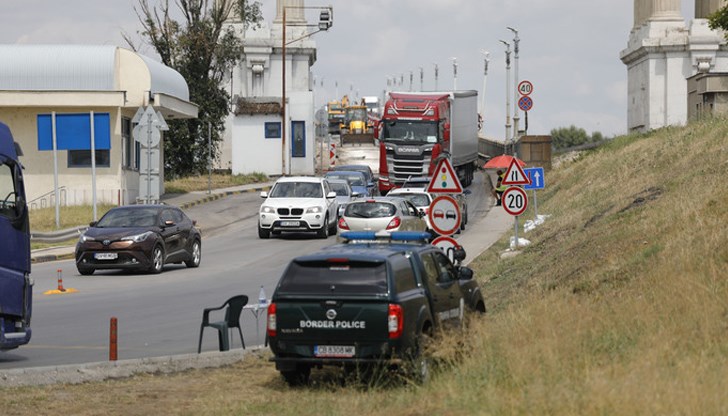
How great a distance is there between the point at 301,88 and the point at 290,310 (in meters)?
75.8

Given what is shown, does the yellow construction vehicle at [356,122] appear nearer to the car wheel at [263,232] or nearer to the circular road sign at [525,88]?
the circular road sign at [525,88]

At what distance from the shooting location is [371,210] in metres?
33.2

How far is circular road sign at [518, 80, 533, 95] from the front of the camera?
50156mm

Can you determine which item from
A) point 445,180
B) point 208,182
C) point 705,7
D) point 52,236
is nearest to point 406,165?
point 208,182

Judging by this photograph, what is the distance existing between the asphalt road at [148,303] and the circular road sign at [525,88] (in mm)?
13934

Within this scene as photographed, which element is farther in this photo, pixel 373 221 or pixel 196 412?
pixel 373 221

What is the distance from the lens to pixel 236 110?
7212 cm

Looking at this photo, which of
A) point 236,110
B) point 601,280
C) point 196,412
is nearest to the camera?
point 196,412

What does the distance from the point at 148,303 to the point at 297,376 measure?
9.65m

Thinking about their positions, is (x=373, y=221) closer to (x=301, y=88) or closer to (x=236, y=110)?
(x=236, y=110)

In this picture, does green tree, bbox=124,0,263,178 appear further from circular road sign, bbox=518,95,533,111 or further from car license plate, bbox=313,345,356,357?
car license plate, bbox=313,345,356,357

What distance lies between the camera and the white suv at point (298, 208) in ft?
125

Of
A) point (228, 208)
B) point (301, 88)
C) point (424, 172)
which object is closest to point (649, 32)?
point (301, 88)

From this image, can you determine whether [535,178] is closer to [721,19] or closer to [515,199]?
[515,199]
